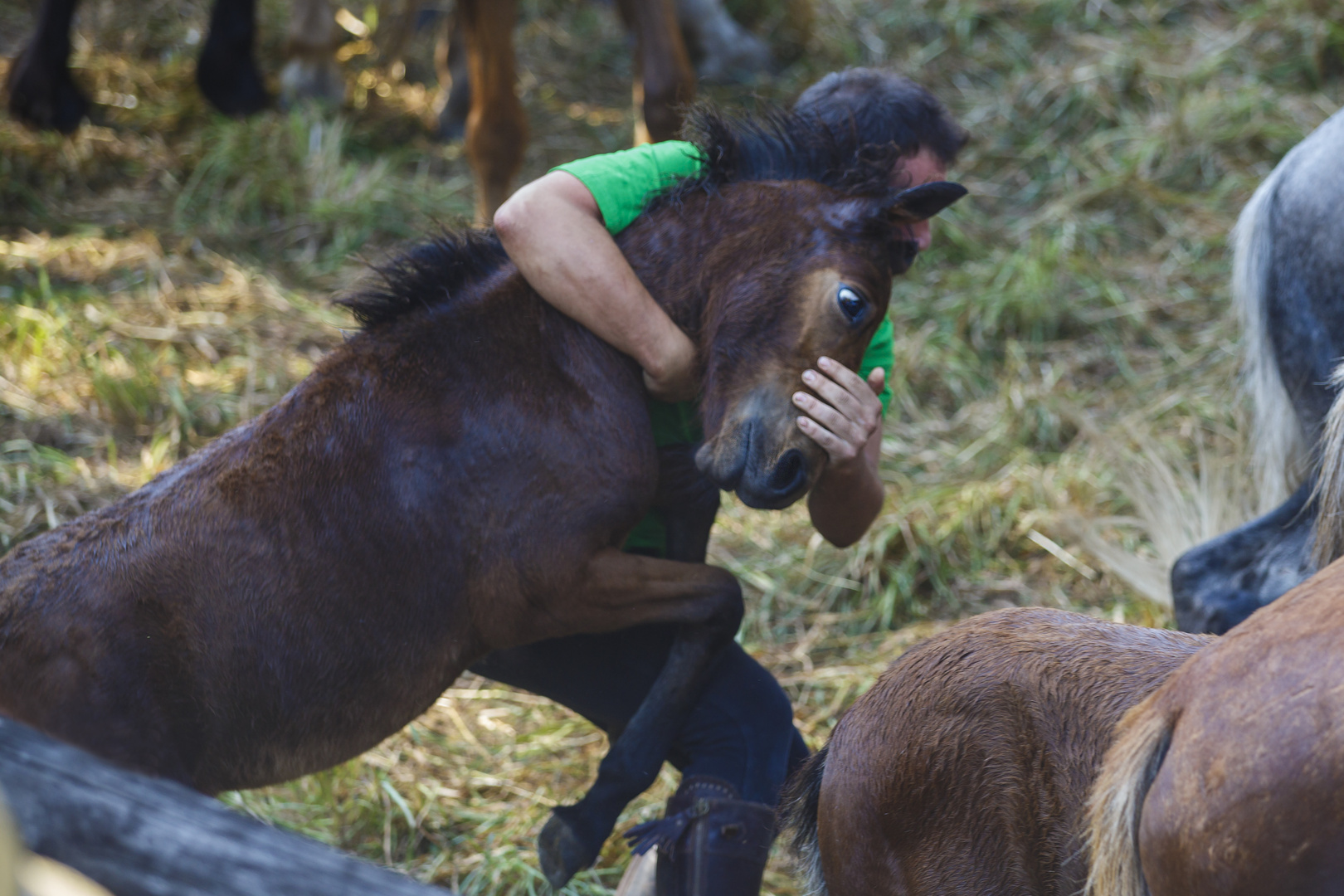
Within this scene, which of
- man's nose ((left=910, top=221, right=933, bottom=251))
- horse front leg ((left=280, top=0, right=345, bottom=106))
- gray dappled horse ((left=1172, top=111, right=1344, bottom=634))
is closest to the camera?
man's nose ((left=910, top=221, right=933, bottom=251))

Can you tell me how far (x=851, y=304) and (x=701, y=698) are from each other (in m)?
0.77

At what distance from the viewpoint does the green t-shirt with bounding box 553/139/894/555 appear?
84.4 inches

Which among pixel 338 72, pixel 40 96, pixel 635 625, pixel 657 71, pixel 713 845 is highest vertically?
pixel 657 71

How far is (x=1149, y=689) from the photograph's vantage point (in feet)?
4.59

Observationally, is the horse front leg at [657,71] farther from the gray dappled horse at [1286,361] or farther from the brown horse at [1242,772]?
the brown horse at [1242,772]

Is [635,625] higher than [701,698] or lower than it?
higher

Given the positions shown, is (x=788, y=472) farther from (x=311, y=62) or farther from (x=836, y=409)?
(x=311, y=62)

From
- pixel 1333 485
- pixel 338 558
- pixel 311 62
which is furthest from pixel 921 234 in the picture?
pixel 311 62

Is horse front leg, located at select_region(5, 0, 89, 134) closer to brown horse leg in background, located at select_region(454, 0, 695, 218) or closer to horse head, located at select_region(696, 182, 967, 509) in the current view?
brown horse leg in background, located at select_region(454, 0, 695, 218)

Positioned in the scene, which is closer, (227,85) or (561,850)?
(561,850)

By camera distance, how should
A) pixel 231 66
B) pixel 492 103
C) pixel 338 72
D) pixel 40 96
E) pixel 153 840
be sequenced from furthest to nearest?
1. pixel 338 72
2. pixel 231 66
3. pixel 40 96
4. pixel 492 103
5. pixel 153 840

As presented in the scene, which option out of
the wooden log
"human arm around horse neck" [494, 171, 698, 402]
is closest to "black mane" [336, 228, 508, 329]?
"human arm around horse neck" [494, 171, 698, 402]

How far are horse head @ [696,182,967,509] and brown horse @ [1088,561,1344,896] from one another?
0.77 metres

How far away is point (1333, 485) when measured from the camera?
6.22 feet
